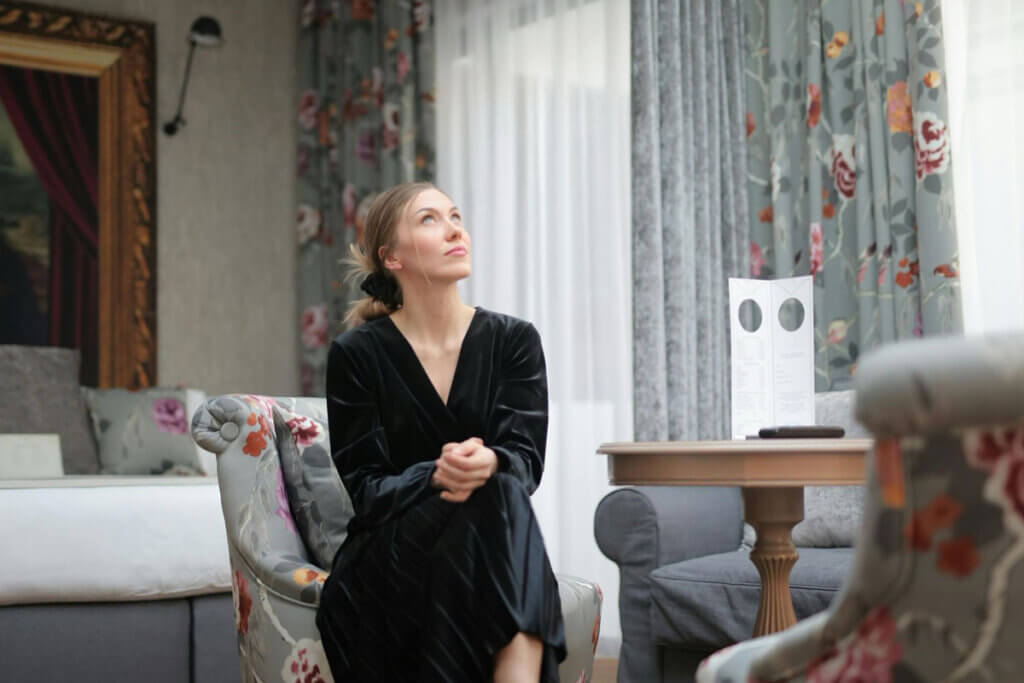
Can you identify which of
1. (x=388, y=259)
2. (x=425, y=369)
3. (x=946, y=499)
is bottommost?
(x=946, y=499)

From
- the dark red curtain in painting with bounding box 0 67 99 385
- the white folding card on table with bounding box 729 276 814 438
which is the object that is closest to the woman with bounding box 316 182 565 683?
the white folding card on table with bounding box 729 276 814 438

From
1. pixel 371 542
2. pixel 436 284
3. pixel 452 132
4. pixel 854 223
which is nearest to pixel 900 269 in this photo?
pixel 854 223

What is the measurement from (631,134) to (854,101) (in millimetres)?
740

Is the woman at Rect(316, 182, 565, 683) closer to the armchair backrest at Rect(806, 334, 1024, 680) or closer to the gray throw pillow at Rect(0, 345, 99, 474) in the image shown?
the armchair backrest at Rect(806, 334, 1024, 680)

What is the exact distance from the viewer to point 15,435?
12.0 feet

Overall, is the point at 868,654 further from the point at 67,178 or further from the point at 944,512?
the point at 67,178

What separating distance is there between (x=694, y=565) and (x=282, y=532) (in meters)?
0.99

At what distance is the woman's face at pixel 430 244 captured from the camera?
2.01m

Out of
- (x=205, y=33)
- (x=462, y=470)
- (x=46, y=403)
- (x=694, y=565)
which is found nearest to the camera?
(x=462, y=470)

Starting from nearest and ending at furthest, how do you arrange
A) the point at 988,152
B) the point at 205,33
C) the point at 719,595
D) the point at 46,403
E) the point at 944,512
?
the point at 944,512, the point at 719,595, the point at 988,152, the point at 46,403, the point at 205,33

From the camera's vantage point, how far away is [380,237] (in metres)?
2.07

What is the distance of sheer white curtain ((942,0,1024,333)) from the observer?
114 inches

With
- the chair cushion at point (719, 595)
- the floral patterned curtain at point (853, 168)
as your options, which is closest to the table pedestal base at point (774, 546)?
the chair cushion at point (719, 595)

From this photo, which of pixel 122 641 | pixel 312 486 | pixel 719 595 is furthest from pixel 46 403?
pixel 719 595
